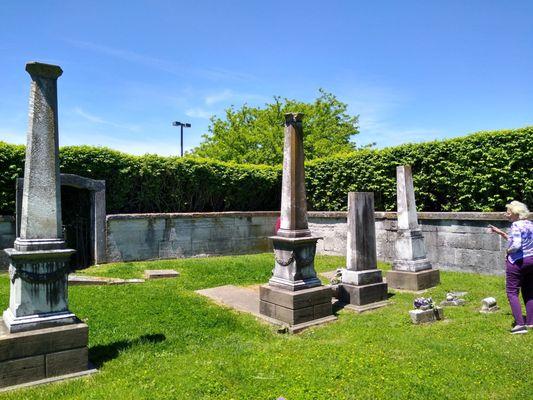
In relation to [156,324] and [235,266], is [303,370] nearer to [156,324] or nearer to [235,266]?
[156,324]

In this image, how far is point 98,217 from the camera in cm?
1159

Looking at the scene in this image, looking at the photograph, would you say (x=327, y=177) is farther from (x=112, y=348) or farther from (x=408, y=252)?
(x=112, y=348)

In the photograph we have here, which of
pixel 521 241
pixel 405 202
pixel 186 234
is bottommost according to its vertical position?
pixel 186 234

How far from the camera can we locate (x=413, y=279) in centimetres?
872

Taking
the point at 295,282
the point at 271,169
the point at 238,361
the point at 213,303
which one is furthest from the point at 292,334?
the point at 271,169

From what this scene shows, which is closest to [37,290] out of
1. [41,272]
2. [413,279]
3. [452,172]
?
[41,272]

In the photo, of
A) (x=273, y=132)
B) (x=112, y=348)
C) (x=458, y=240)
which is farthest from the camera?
(x=273, y=132)

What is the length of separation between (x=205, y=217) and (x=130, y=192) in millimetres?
2539

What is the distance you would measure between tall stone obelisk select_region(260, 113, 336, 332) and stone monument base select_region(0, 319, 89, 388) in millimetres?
3075

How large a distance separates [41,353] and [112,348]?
105cm

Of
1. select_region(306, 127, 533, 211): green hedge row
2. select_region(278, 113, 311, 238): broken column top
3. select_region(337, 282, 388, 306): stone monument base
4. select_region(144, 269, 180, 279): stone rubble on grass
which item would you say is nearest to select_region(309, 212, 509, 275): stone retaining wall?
select_region(306, 127, 533, 211): green hedge row

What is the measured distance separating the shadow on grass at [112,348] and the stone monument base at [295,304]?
1854 mm

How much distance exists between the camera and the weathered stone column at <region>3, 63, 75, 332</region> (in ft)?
14.1

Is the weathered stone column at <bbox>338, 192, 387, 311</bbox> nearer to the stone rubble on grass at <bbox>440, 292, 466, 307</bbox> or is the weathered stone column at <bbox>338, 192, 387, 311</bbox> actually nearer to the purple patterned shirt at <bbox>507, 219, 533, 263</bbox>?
the stone rubble on grass at <bbox>440, 292, 466, 307</bbox>
